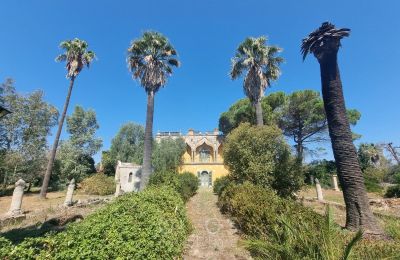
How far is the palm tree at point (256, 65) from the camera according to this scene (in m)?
19.8

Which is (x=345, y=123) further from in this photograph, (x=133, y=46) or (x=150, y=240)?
(x=133, y=46)

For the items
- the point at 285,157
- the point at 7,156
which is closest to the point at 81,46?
the point at 7,156

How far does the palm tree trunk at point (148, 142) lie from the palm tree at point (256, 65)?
751 cm

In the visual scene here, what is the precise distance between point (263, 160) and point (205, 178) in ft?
63.5

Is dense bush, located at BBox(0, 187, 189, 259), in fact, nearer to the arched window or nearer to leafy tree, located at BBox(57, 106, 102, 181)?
leafy tree, located at BBox(57, 106, 102, 181)

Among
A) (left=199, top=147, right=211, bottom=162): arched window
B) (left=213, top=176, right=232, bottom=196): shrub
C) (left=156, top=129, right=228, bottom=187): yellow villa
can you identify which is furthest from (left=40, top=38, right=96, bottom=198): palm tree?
(left=199, top=147, right=211, bottom=162): arched window

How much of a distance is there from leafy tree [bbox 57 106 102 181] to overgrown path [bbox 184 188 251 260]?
2360cm

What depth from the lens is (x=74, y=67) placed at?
80.6ft

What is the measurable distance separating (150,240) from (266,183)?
10.9 metres

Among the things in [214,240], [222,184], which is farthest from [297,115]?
[214,240]

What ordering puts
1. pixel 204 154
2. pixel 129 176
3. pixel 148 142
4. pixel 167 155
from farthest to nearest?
pixel 204 154 < pixel 167 155 < pixel 129 176 < pixel 148 142

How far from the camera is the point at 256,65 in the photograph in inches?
787

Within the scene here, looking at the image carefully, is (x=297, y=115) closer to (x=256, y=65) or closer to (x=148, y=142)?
(x=256, y=65)

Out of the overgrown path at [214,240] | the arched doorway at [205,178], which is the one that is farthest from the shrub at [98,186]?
the overgrown path at [214,240]
